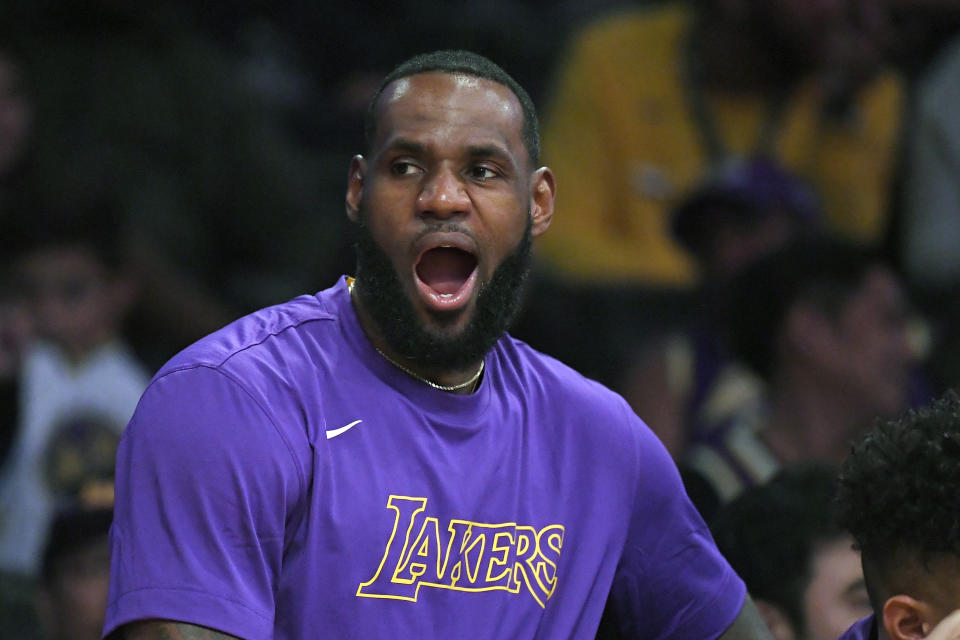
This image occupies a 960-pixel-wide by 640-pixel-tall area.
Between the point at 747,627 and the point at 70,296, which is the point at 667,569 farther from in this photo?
the point at 70,296

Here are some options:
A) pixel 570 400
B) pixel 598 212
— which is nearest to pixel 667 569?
pixel 570 400

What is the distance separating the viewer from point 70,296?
16.4 ft

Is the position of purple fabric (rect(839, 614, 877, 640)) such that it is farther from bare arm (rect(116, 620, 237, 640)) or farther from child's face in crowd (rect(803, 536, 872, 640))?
bare arm (rect(116, 620, 237, 640))

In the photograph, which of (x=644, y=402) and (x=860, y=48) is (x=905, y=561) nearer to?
(x=644, y=402)

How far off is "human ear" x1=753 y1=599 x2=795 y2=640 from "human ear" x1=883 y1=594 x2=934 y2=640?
866mm

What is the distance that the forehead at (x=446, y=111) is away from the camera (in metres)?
2.57

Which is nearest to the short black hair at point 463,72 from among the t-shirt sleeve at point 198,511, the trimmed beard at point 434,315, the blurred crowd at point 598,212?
the trimmed beard at point 434,315

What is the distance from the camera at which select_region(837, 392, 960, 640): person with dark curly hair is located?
226 cm

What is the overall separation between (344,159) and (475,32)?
2.33ft

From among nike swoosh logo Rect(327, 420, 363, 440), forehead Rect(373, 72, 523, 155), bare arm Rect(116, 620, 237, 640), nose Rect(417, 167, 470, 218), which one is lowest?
bare arm Rect(116, 620, 237, 640)

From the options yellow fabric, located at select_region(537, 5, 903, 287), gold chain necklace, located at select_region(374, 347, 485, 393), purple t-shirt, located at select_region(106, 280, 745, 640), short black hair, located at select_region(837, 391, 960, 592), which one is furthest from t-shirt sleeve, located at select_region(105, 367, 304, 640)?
yellow fabric, located at select_region(537, 5, 903, 287)

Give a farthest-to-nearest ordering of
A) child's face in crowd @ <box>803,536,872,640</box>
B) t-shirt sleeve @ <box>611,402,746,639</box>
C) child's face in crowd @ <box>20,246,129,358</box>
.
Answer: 1. child's face in crowd @ <box>20,246,129,358</box>
2. child's face in crowd @ <box>803,536,872,640</box>
3. t-shirt sleeve @ <box>611,402,746,639</box>

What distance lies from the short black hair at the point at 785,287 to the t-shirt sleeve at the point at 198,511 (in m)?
2.65

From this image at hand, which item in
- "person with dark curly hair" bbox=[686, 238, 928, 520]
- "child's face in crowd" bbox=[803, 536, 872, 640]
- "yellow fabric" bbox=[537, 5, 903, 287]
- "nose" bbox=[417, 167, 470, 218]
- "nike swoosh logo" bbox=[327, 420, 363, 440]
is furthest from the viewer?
"yellow fabric" bbox=[537, 5, 903, 287]
